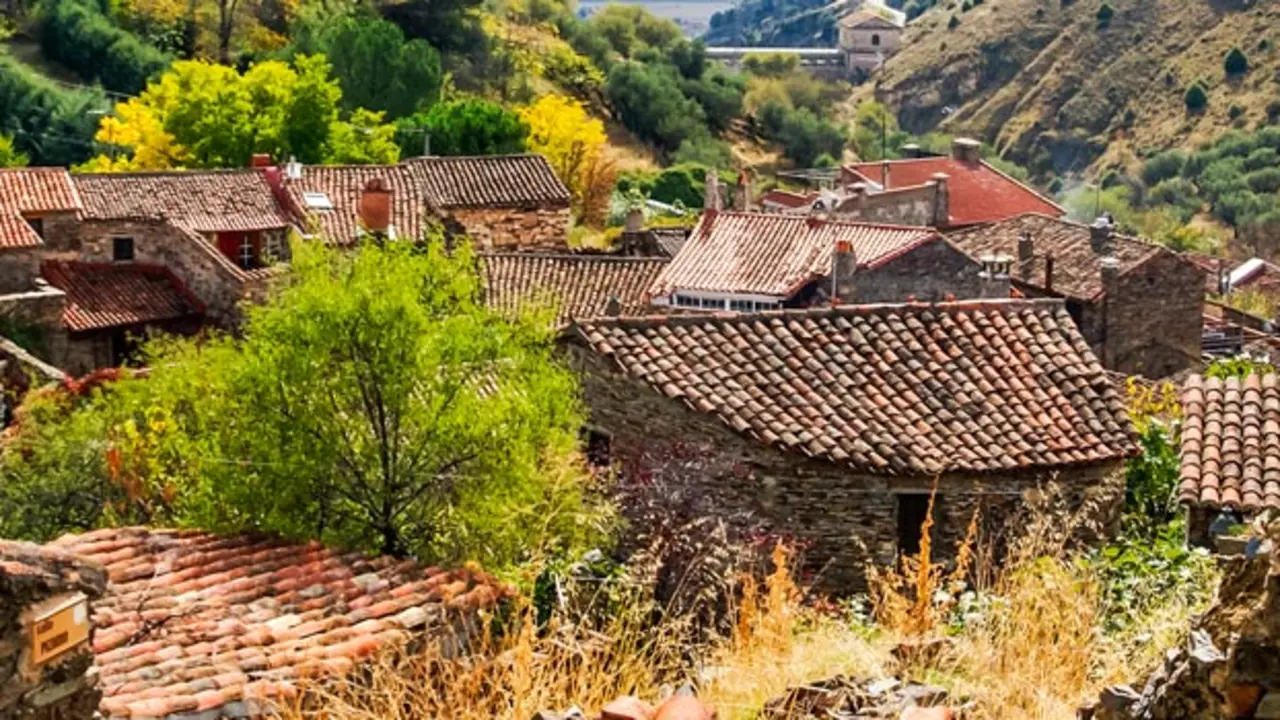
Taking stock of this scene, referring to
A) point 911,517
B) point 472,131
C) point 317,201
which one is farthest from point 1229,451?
point 472,131

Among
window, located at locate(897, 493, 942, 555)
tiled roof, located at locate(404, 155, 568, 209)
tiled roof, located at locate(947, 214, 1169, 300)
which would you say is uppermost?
tiled roof, located at locate(404, 155, 568, 209)

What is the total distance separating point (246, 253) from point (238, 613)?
3015cm

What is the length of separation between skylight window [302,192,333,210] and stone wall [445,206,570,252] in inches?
161

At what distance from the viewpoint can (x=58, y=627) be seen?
754 centimetres

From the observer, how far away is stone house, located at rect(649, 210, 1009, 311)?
32094 millimetres

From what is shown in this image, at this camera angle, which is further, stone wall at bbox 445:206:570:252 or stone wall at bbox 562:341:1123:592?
stone wall at bbox 445:206:570:252

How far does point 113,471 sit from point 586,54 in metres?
76.5

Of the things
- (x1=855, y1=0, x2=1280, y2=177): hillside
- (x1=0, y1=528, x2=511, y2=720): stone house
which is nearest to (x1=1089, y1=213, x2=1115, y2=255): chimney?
(x1=0, y1=528, x2=511, y2=720): stone house

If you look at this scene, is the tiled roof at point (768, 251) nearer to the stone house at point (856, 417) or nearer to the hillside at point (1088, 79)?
the stone house at point (856, 417)

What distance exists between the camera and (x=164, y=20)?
73.6 metres

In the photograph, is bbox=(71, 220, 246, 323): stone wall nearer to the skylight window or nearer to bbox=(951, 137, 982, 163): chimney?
the skylight window

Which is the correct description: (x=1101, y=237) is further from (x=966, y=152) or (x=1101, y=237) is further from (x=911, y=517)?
(x=911, y=517)

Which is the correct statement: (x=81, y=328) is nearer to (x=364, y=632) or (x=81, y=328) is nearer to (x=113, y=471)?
(x=113, y=471)

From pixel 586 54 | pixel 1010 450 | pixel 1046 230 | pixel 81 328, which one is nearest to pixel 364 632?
pixel 1010 450
